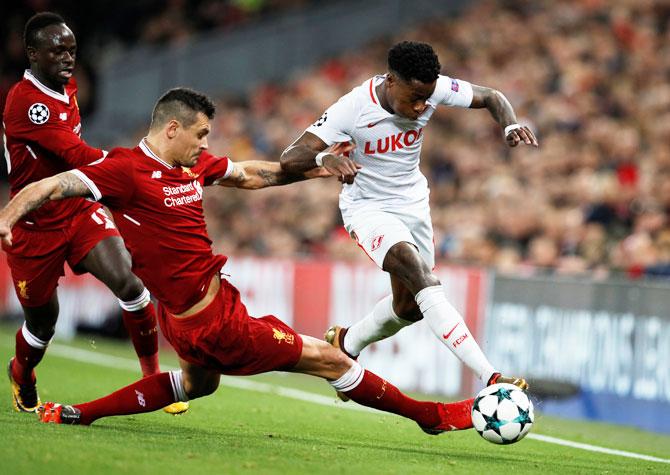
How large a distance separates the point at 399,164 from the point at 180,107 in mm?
1941

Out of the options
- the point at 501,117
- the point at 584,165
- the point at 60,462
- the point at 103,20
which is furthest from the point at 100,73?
the point at 60,462

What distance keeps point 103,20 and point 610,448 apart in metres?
24.3

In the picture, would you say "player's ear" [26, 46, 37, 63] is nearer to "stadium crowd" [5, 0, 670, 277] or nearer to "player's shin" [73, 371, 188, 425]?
"player's shin" [73, 371, 188, 425]

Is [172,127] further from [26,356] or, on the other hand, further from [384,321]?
[384,321]

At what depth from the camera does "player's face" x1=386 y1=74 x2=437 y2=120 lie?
25.0 ft

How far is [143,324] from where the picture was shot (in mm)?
8125

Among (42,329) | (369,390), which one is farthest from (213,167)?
(42,329)

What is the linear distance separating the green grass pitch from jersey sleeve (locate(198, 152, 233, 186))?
63.0 inches

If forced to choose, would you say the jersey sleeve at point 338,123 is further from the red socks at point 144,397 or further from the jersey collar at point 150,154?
the red socks at point 144,397

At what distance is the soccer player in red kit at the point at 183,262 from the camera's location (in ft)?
21.9

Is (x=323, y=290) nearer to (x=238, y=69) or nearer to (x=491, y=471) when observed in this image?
(x=491, y=471)

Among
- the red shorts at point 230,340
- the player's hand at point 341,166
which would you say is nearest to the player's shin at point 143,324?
the red shorts at point 230,340

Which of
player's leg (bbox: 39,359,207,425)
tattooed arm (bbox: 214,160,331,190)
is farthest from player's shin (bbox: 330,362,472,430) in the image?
tattooed arm (bbox: 214,160,331,190)

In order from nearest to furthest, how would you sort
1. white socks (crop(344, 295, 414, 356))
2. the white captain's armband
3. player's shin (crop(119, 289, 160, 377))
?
the white captain's armband
player's shin (crop(119, 289, 160, 377))
white socks (crop(344, 295, 414, 356))
